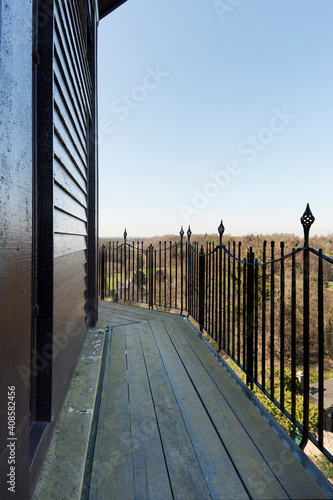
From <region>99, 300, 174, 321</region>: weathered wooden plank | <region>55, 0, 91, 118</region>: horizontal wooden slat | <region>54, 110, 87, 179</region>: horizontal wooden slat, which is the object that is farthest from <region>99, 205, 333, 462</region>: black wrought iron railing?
<region>55, 0, 91, 118</region>: horizontal wooden slat

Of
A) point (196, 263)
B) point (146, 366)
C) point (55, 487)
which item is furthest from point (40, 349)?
point (196, 263)

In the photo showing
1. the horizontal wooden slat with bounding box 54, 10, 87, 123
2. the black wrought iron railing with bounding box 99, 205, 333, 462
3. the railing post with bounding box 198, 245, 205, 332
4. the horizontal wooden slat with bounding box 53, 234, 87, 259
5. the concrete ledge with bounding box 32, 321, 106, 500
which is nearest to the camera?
the concrete ledge with bounding box 32, 321, 106, 500

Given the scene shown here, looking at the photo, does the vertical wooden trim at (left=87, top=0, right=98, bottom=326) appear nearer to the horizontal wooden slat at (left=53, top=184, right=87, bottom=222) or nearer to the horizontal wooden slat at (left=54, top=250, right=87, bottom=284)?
the horizontal wooden slat at (left=54, top=250, right=87, bottom=284)

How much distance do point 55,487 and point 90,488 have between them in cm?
14

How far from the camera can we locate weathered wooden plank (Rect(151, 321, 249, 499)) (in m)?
1.08

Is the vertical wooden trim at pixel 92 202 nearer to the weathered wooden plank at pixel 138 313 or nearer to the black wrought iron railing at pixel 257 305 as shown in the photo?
the weathered wooden plank at pixel 138 313

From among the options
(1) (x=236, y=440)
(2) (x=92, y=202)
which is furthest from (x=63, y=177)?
(1) (x=236, y=440)

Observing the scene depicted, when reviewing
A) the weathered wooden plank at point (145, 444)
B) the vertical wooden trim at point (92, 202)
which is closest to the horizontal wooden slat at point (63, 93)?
the vertical wooden trim at point (92, 202)

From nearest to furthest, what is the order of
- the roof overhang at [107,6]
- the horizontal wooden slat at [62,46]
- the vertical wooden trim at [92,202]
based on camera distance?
the horizontal wooden slat at [62,46]
the vertical wooden trim at [92,202]
the roof overhang at [107,6]

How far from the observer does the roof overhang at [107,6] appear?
3.94 m

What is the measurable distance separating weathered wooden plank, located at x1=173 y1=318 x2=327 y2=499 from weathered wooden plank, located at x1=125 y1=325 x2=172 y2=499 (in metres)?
0.44

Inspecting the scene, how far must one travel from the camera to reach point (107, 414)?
5.31ft

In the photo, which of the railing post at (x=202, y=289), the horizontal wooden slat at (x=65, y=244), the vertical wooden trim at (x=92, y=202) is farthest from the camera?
the railing post at (x=202, y=289)

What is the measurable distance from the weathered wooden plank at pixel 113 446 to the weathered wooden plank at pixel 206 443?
1.15 ft
